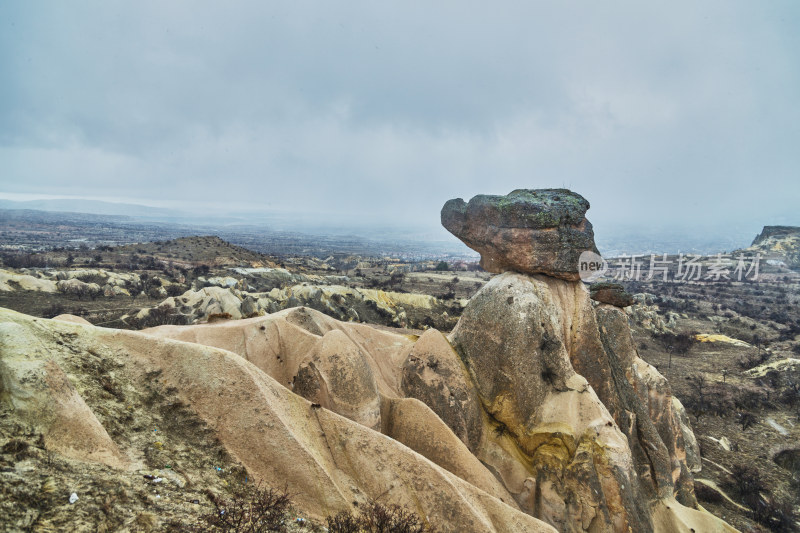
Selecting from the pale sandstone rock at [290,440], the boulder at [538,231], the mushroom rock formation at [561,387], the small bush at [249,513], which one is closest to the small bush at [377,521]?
the pale sandstone rock at [290,440]

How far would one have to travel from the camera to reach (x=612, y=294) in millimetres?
11703

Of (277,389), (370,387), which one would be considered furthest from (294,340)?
(277,389)

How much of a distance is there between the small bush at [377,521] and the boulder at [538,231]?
6534 mm

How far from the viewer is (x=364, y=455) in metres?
6.04

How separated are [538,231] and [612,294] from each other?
139 inches

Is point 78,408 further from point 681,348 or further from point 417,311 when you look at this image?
point 681,348

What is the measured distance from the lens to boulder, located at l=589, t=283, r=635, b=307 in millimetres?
11625

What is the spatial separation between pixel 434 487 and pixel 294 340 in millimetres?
5292

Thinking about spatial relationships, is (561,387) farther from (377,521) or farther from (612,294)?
(377,521)

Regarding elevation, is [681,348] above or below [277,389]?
below

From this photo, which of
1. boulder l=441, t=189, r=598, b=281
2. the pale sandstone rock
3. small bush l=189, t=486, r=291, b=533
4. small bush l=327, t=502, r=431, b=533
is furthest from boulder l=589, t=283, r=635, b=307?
small bush l=189, t=486, r=291, b=533

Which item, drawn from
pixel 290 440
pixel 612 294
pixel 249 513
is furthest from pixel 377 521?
pixel 612 294

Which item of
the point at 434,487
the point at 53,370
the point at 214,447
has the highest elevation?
the point at 53,370

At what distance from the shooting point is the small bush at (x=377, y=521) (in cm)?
491
